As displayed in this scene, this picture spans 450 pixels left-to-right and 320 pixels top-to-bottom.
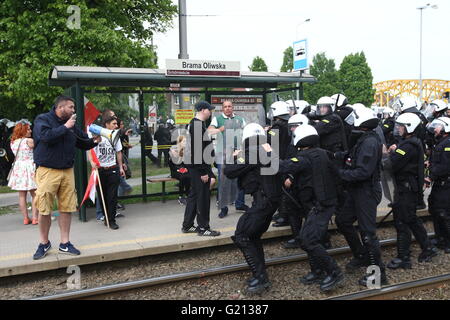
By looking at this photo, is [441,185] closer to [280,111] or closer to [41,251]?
[280,111]

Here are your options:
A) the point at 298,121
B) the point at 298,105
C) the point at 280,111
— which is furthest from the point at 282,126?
the point at 298,105

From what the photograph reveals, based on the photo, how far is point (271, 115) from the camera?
684 cm

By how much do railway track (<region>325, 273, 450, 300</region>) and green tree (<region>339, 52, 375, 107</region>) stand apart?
55454 millimetres

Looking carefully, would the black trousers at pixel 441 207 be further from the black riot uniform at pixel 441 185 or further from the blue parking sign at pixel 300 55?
the blue parking sign at pixel 300 55

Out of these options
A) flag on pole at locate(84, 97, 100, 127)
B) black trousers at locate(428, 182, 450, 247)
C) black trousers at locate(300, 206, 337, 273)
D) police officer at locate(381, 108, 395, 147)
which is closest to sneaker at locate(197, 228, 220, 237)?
black trousers at locate(300, 206, 337, 273)

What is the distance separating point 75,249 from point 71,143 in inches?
54.8

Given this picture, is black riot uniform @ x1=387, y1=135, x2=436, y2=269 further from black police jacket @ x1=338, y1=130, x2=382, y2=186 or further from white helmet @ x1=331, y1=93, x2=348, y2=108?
white helmet @ x1=331, y1=93, x2=348, y2=108

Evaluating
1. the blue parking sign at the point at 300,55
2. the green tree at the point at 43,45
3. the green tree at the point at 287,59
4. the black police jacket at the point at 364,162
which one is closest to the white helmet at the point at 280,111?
the black police jacket at the point at 364,162

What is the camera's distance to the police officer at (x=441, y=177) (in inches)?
245

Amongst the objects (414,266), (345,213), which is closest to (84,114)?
(345,213)

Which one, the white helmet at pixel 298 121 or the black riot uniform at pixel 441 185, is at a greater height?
the white helmet at pixel 298 121

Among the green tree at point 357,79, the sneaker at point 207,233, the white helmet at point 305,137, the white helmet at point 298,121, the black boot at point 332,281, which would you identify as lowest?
the black boot at point 332,281

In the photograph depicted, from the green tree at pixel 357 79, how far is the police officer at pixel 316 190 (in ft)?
183

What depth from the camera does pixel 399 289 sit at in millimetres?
5031
